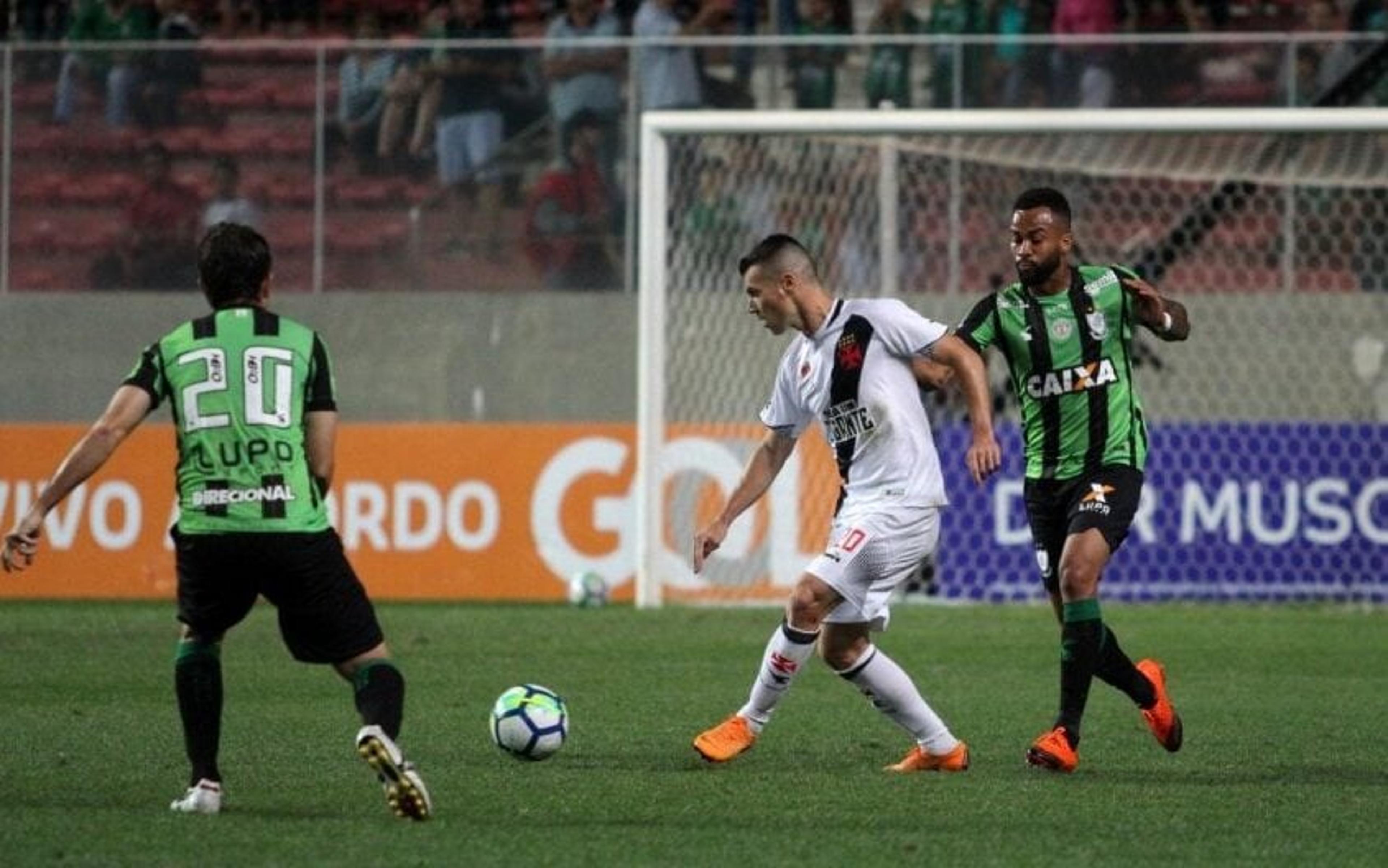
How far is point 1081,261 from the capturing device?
58.3 ft

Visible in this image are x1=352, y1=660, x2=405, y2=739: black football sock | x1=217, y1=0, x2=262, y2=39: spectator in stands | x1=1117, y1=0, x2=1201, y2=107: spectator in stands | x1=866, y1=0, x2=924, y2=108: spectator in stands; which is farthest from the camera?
x1=217, y1=0, x2=262, y2=39: spectator in stands

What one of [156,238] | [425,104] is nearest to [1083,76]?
[425,104]

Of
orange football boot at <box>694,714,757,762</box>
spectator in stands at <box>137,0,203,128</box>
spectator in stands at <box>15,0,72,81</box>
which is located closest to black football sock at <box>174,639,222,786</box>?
orange football boot at <box>694,714,757,762</box>

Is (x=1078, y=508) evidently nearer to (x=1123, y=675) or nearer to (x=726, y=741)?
(x=1123, y=675)

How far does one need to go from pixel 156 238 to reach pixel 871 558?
36.0 ft

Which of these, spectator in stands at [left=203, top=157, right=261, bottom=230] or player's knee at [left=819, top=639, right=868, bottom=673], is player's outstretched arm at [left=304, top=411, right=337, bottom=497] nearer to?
player's knee at [left=819, top=639, right=868, bottom=673]

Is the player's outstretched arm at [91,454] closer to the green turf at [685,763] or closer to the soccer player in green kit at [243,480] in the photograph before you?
the soccer player in green kit at [243,480]

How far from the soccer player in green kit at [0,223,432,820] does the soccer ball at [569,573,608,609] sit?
9351mm

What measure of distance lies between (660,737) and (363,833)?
2.73m

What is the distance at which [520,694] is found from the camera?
8703 millimetres

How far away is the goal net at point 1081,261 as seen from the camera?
16.7 meters

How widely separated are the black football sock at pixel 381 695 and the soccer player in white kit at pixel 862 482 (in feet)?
5.62

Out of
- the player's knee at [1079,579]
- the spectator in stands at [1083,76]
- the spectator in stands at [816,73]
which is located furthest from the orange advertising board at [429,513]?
the player's knee at [1079,579]

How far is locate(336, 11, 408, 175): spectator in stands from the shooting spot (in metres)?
18.1
